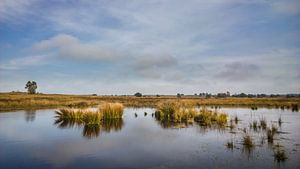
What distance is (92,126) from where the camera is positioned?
21.2m

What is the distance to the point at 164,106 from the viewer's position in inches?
1156

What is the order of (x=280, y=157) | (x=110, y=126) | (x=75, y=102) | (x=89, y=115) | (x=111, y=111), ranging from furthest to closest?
(x=75, y=102) < (x=111, y=111) < (x=89, y=115) < (x=110, y=126) < (x=280, y=157)

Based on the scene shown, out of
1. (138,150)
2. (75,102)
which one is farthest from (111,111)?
(75,102)

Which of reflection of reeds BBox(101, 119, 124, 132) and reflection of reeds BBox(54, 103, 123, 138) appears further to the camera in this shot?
reflection of reeds BBox(54, 103, 123, 138)

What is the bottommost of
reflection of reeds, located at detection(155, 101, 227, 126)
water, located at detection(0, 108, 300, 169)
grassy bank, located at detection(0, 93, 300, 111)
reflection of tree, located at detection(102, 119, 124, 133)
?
water, located at detection(0, 108, 300, 169)

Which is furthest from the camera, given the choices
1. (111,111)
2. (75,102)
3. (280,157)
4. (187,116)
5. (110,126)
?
(75,102)

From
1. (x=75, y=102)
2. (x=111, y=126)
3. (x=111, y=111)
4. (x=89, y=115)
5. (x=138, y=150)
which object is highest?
(x=75, y=102)

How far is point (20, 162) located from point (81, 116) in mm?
13852

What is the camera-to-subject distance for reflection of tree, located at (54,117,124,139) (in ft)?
57.5

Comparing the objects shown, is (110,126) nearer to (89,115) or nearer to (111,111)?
(89,115)

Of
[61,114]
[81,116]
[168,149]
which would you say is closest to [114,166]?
[168,149]

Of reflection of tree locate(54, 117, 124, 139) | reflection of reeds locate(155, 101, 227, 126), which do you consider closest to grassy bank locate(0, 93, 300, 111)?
reflection of reeds locate(155, 101, 227, 126)

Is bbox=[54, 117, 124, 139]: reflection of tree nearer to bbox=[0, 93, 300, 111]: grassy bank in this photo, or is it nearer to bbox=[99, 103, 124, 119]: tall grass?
bbox=[99, 103, 124, 119]: tall grass

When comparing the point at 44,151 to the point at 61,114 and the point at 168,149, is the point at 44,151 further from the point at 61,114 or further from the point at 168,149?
the point at 61,114
